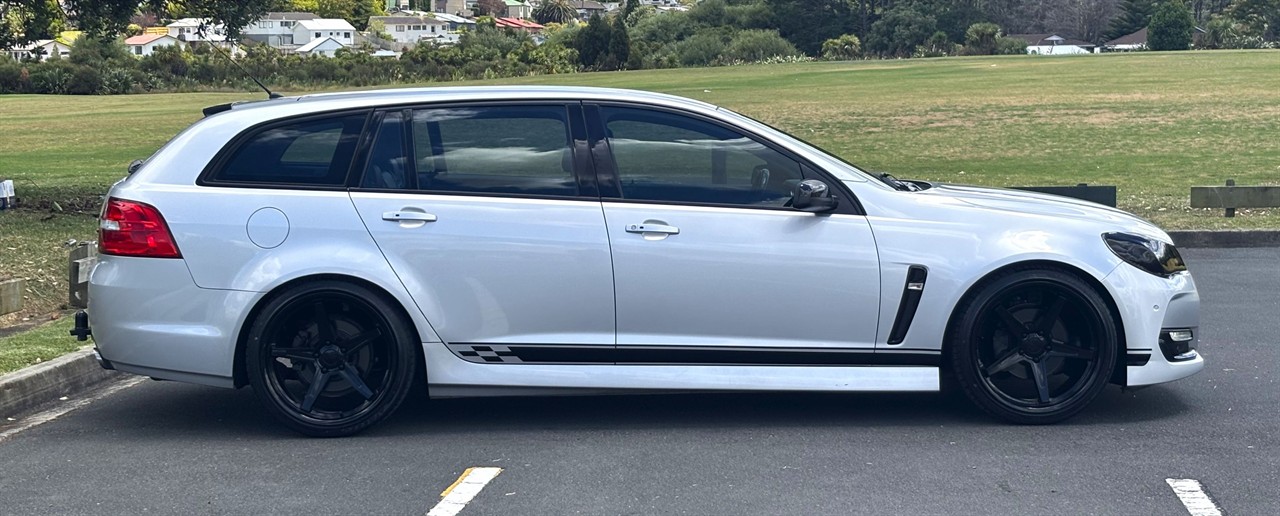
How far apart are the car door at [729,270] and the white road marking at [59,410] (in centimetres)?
285

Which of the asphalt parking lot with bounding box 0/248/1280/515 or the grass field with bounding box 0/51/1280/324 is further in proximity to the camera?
the grass field with bounding box 0/51/1280/324

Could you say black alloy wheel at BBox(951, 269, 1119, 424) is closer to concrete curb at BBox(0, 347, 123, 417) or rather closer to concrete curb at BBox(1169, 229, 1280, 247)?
concrete curb at BBox(0, 347, 123, 417)

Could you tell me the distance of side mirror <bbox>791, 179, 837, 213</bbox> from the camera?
5793 millimetres

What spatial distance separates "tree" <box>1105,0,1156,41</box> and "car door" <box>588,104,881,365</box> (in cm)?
12950

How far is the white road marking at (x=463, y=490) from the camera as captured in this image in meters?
4.90

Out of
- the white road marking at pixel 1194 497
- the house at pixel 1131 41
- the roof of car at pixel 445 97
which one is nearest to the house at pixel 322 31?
the house at pixel 1131 41

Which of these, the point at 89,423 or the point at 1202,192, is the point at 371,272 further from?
the point at 1202,192

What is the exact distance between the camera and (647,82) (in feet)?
212

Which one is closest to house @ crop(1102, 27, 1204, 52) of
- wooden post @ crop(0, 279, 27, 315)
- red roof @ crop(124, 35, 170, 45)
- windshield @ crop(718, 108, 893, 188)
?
red roof @ crop(124, 35, 170, 45)

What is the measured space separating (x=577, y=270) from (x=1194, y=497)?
8.57 ft

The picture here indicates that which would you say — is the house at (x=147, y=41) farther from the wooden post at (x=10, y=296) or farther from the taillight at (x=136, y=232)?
the taillight at (x=136, y=232)

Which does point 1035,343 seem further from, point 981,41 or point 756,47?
point 981,41

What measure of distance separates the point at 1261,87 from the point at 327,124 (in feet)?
143

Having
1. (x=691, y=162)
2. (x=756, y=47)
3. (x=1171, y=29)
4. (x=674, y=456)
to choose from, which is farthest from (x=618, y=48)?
(x=674, y=456)
